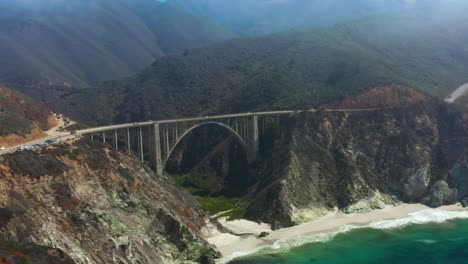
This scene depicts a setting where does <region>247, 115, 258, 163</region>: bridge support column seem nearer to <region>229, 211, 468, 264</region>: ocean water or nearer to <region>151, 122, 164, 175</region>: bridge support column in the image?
<region>151, 122, 164, 175</region>: bridge support column

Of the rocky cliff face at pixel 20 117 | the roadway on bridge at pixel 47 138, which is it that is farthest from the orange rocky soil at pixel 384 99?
the roadway on bridge at pixel 47 138

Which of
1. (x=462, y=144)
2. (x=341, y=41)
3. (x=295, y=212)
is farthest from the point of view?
(x=341, y=41)

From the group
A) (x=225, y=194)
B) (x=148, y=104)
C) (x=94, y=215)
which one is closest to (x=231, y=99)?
(x=148, y=104)

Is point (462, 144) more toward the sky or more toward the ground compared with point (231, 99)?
more toward the ground

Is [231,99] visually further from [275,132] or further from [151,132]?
[151,132]

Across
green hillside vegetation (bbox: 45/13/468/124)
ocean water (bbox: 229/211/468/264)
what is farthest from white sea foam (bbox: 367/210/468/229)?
green hillside vegetation (bbox: 45/13/468/124)

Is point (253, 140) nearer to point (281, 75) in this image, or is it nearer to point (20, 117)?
point (281, 75)

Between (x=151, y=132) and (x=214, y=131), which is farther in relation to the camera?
(x=214, y=131)
